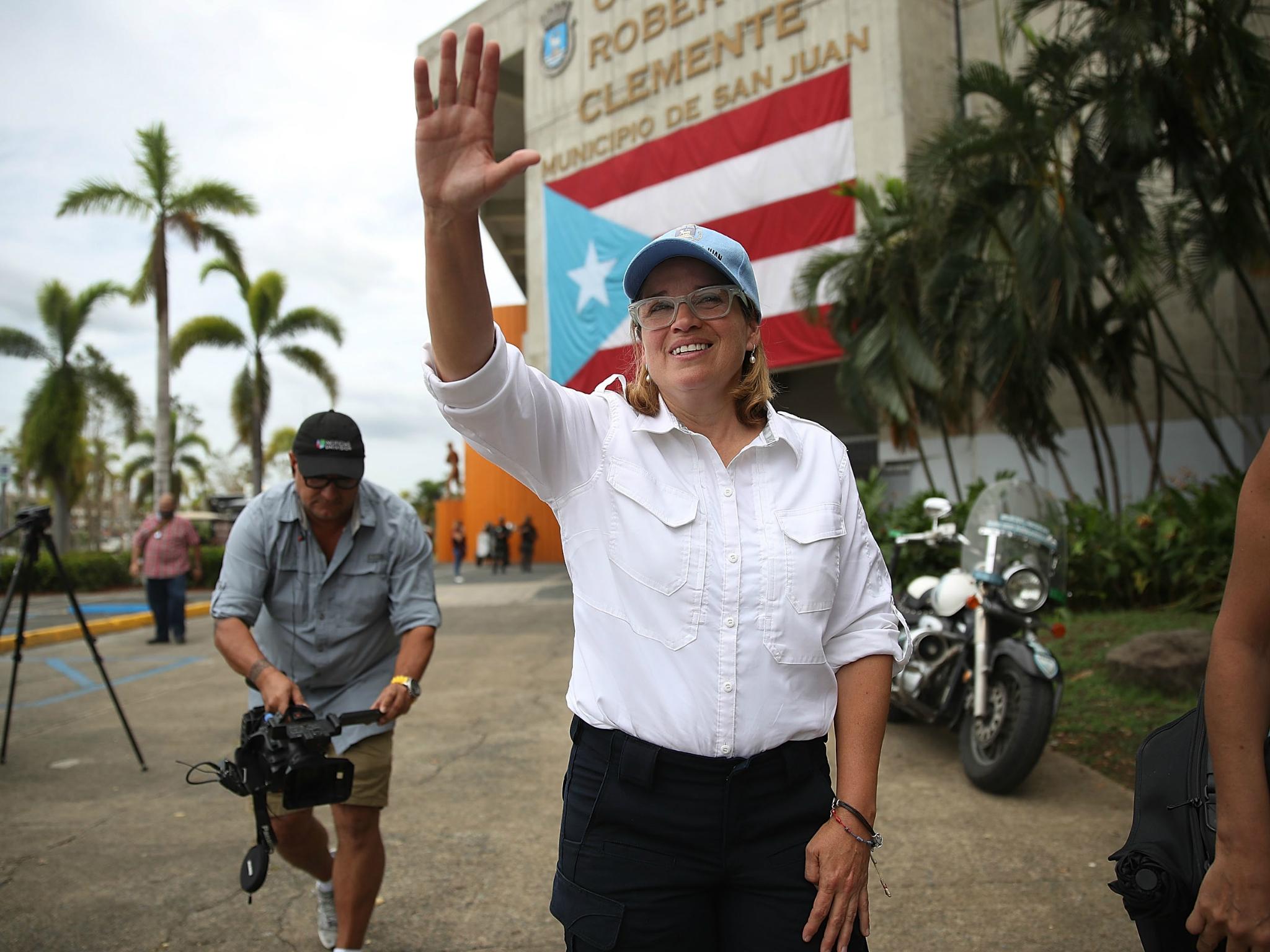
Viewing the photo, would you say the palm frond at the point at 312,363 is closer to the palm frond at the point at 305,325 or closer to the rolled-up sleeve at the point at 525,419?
the palm frond at the point at 305,325

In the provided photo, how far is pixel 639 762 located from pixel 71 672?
10440 mm

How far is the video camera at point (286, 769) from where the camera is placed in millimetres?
2857

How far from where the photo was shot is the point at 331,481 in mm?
3326

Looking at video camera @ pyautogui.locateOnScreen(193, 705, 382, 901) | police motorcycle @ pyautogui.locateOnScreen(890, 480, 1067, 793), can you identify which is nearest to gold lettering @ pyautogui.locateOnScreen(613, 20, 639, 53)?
police motorcycle @ pyautogui.locateOnScreen(890, 480, 1067, 793)

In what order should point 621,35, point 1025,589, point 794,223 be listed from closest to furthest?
1. point 1025,589
2. point 794,223
3. point 621,35

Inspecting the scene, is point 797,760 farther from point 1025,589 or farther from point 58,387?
point 58,387

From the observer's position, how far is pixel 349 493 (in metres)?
3.43

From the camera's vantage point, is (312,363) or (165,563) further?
(312,363)

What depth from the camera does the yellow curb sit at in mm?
11734

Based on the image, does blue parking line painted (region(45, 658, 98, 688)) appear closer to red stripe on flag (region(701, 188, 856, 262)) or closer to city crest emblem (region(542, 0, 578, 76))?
red stripe on flag (region(701, 188, 856, 262))

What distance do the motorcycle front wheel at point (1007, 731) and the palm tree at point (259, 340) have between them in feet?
76.8

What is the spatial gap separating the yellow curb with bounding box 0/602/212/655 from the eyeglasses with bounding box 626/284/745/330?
11.3 m

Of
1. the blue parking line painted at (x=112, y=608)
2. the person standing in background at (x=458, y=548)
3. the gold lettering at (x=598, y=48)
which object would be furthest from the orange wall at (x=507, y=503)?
the blue parking line painted at (x=112, y=608)

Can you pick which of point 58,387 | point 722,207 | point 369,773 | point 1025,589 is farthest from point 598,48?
point 369,773
